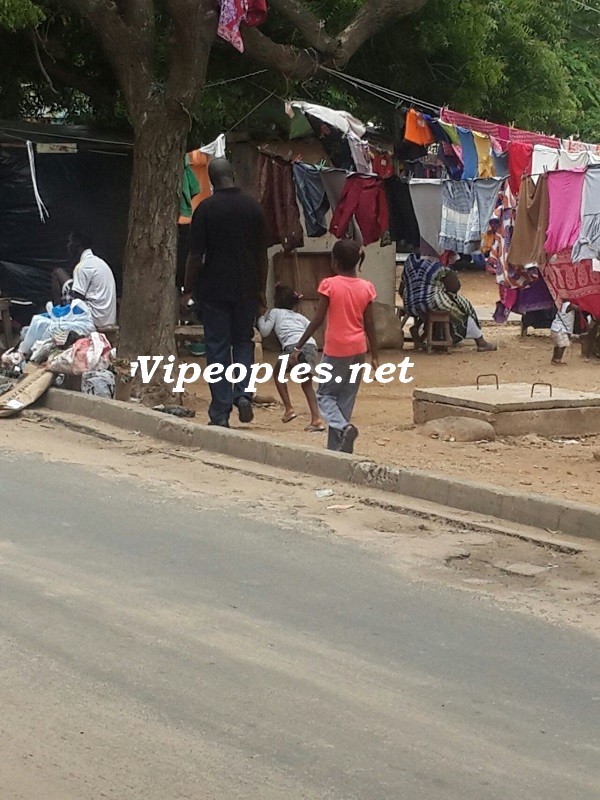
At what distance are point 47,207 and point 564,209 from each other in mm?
6979

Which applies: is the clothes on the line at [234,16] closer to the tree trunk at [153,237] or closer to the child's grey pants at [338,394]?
the tree trunk at [153,237]

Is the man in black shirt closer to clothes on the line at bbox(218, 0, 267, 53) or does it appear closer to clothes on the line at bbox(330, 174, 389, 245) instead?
clothes on the line at bbox(218, 0, 267, 53)

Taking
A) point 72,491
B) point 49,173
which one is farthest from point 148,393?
point 49,173

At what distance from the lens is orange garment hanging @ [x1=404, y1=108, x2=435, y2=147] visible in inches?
578

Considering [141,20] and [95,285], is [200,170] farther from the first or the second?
[141,20]

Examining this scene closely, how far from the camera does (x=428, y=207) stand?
15.8 m

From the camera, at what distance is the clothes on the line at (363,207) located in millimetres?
15656

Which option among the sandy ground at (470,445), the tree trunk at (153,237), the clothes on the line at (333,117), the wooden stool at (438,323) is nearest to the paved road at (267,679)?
the sandy ground at (470,445)

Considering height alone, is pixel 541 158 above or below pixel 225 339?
above

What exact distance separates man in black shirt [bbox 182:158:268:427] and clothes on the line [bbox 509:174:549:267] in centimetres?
444

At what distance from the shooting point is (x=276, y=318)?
11867 mm

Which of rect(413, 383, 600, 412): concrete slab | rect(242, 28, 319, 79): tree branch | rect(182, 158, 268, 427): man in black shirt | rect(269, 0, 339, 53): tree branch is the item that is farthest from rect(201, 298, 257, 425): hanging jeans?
rect(269, 0, 339, 53): tree branch

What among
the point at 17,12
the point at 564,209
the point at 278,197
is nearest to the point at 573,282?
the point at 564,209

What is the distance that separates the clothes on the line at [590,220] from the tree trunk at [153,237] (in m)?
4.01
